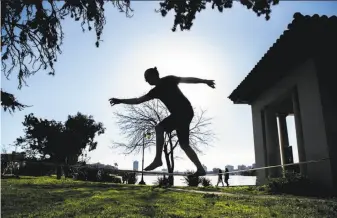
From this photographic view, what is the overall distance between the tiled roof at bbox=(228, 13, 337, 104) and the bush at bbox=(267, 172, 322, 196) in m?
4.38

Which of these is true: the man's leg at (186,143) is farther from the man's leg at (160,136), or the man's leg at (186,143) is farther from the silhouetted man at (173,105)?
the man's leg at (160,136)

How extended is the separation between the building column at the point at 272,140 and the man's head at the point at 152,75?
12.0 m

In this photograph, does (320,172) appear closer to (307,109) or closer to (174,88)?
(307,109)

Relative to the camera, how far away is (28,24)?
23.9 feet

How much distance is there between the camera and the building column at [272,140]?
47.7ft

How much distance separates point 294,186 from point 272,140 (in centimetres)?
509

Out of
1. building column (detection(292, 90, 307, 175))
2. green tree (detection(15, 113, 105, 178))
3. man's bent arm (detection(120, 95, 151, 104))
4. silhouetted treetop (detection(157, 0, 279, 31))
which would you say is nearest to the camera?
man's bent arm (detection(120, 95, 151, 104))

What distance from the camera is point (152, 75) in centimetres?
405

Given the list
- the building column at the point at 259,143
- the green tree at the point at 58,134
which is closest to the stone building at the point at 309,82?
the building column at the point at 259,143

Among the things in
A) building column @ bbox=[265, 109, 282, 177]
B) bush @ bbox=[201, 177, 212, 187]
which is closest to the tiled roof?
building column @ bbox=[265, 109, 282, 177]

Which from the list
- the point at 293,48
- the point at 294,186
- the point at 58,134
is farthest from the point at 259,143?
the point at 58,134

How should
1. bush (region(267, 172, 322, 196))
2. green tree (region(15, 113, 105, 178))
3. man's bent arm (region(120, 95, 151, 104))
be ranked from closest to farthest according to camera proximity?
man's bent arm (region(120, 95, 151, 104))
bush (region(267, 172, 322, 196))
green tree (region(15, 113, 105, 178))

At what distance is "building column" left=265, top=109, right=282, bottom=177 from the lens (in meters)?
14.5

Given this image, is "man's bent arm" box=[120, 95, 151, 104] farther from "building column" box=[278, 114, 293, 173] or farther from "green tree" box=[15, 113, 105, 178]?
"green tree" box=[15, 113, 105, 178]
